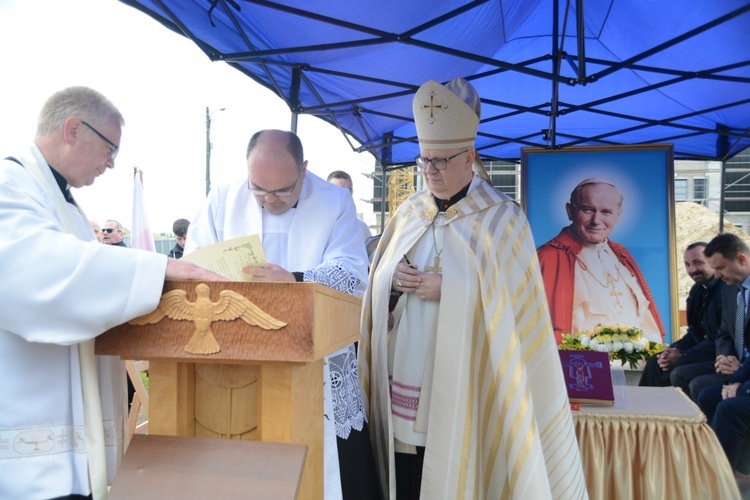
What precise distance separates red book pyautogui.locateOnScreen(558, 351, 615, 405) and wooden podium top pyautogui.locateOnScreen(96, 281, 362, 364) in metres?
2.26

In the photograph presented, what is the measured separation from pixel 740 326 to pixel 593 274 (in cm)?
187

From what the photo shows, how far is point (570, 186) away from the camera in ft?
22.0

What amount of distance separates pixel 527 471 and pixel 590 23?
4348 mm

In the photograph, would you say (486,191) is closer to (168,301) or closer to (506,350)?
(506,350)

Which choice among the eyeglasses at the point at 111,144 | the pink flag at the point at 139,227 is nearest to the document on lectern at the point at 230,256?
the eyeglasses at the point at 111,144

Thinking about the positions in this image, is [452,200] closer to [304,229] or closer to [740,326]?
[304,229]

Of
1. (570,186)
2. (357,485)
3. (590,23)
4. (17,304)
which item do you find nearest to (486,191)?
(357,485)

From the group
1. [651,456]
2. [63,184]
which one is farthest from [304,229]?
[651,456]

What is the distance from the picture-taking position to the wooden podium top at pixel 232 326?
1.14m

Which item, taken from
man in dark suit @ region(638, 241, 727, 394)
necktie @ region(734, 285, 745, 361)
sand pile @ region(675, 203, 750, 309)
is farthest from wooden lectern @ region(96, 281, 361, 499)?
sand pile @ region(675, 203, 750, 309)

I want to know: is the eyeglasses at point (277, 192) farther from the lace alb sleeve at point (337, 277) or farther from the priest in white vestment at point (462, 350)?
the priest in white vestment at point (462, 350)

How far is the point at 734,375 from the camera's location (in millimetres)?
4230

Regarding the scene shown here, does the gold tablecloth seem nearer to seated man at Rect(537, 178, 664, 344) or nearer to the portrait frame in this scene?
seated man at Rect(537, 178, 664, 344)

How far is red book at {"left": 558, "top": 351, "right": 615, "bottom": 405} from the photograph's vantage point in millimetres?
3084
